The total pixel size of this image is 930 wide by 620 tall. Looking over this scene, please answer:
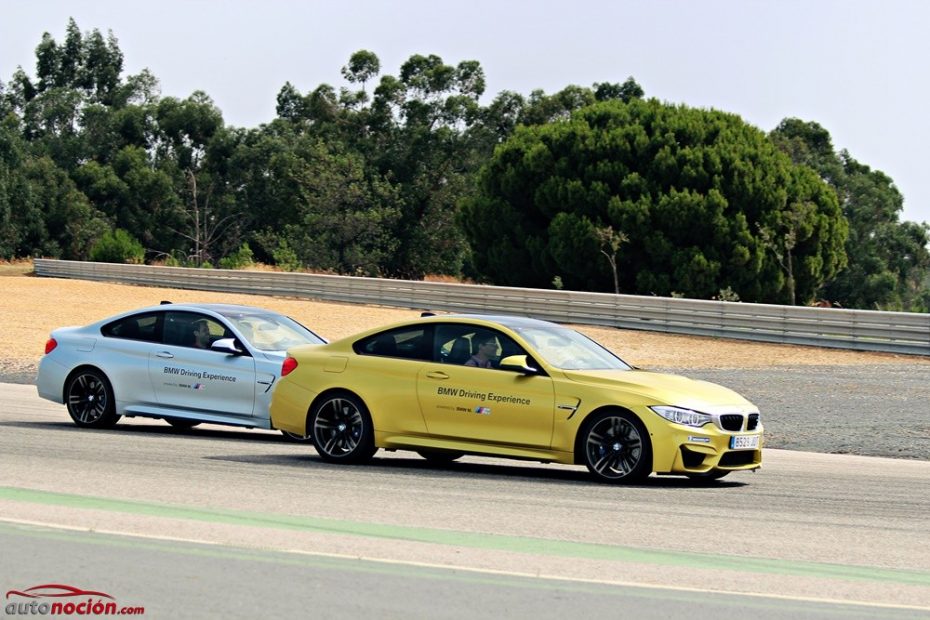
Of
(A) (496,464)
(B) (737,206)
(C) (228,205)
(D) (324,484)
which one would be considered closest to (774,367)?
(A) (496,464)

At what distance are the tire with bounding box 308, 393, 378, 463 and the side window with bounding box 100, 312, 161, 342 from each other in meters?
3.60

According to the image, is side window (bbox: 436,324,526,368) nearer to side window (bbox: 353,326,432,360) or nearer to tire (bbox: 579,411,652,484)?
side window (bbox: 353,326,432,360)

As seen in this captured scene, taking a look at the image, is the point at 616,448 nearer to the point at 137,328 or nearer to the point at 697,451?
the point at 697,451

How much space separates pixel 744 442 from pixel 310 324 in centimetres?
2787

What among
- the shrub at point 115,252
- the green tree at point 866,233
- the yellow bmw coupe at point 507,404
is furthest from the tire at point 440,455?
the green tree at point 866,233

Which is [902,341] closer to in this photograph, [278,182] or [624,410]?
[624,410]

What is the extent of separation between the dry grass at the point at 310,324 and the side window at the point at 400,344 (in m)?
14.7

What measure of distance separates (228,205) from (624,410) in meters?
76.7

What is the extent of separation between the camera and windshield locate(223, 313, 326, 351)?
1616cm

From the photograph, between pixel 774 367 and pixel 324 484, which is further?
pixel 774 367

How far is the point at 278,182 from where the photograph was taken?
3354 inches

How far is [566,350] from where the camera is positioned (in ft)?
43.2

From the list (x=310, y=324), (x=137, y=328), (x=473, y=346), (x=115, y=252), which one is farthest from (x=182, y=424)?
(x=115, y=252)

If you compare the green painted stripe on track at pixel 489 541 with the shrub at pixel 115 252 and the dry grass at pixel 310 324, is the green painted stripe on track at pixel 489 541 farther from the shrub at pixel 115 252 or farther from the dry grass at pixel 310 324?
the shrub at pixel 115 252
